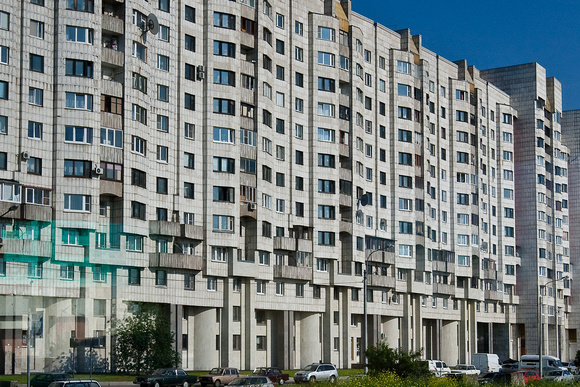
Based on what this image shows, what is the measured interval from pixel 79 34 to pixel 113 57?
3.11 m

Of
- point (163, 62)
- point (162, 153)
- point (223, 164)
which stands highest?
point (163, 62)

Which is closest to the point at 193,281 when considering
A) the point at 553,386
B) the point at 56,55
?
the point at 56,55

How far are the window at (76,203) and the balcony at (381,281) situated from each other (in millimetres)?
38093

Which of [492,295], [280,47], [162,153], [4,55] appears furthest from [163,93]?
[492,295]

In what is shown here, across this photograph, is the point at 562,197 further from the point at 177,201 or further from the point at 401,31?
the point at 177,201

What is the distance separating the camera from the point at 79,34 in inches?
2712

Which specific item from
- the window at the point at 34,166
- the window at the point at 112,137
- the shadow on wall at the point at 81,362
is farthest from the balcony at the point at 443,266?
the window at the point at 34,166

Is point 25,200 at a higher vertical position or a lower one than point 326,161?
lower

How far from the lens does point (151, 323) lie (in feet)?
224

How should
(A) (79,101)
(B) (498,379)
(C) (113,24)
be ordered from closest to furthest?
(B) (498,379)
(A) (79,101)
(C) (113,24)

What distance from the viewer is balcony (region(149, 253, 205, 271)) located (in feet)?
238

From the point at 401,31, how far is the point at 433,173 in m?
17.4

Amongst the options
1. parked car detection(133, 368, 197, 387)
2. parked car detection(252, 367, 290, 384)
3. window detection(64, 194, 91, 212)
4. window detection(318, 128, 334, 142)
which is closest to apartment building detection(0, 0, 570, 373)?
window detection(64, 194, 91, 212)

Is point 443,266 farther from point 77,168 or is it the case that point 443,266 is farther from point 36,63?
point 36,63
